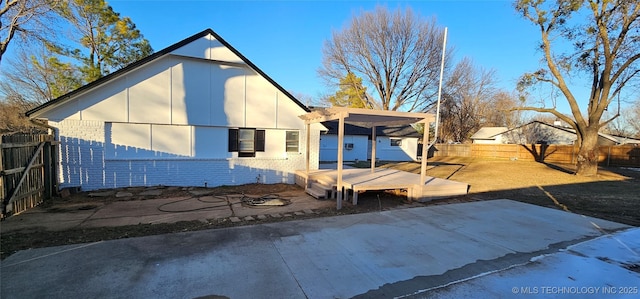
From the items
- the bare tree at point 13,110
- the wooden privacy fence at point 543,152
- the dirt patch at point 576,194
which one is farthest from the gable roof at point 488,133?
the bare tree at point 13,110

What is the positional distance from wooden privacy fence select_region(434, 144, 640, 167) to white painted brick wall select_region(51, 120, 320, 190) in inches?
948

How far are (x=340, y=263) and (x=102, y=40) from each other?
957 inches

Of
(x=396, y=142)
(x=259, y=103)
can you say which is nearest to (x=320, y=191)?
(x=259, y=103)

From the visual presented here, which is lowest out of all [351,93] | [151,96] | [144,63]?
[151,96]

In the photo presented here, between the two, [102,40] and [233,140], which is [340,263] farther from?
[102,40]

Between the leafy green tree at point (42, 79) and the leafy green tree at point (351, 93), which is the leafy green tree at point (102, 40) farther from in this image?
the leafy green tree at point (351, 93)

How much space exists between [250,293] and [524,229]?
17.4 ft

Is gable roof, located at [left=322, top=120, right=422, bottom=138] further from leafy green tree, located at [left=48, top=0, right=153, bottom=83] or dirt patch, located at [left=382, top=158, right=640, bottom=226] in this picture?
leafy green tree, located at [left=48, top=0, right=153, bottom=83]

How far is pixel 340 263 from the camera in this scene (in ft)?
12.0

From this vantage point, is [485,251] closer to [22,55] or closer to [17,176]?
[17,176]

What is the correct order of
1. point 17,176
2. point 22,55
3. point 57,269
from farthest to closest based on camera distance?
point 22,55
point 17,176
point 57,269

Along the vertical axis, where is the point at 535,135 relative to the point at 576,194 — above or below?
above

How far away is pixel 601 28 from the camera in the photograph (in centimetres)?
1272

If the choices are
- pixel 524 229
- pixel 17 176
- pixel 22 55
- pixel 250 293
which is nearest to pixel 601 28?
pixel 524 229
